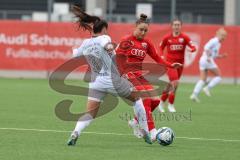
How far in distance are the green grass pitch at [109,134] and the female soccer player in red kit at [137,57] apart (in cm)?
67

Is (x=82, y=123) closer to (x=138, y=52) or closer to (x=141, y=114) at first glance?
(x=141, y=114)

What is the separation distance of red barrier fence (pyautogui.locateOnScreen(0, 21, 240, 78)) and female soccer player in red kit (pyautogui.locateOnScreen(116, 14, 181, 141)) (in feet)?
59.9

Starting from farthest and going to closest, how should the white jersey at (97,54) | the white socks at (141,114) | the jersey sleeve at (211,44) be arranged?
1. the jersey sleeve at (211,44)
2. the white socks at (141,114)
3. the white jersey at (97,54)

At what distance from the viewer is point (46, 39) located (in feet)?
107

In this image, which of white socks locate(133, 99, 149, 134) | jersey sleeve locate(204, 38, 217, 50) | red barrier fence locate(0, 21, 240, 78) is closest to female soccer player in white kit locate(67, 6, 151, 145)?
white socks locate(133, 99, 149, 134)

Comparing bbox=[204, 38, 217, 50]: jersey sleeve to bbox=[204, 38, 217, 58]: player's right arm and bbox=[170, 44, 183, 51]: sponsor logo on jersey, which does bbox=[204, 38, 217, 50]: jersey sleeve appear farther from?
bbox=[170, 44, 183, 51]: sponsor logo on jersey

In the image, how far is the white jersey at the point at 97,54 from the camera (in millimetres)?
12023

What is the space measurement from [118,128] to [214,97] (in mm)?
10485

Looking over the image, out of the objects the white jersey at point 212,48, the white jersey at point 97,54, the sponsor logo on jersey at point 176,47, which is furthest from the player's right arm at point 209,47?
the white jersey at point 97,54

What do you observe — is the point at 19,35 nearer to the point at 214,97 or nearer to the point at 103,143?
the point at 214,97

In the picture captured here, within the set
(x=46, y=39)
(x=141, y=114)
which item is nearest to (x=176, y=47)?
(x=141, y=114)

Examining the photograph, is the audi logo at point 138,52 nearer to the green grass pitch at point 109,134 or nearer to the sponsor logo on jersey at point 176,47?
the green grass pitch at point 109,134

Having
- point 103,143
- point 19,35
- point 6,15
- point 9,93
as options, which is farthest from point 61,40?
point 103,143

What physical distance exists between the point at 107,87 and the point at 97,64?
37cm
